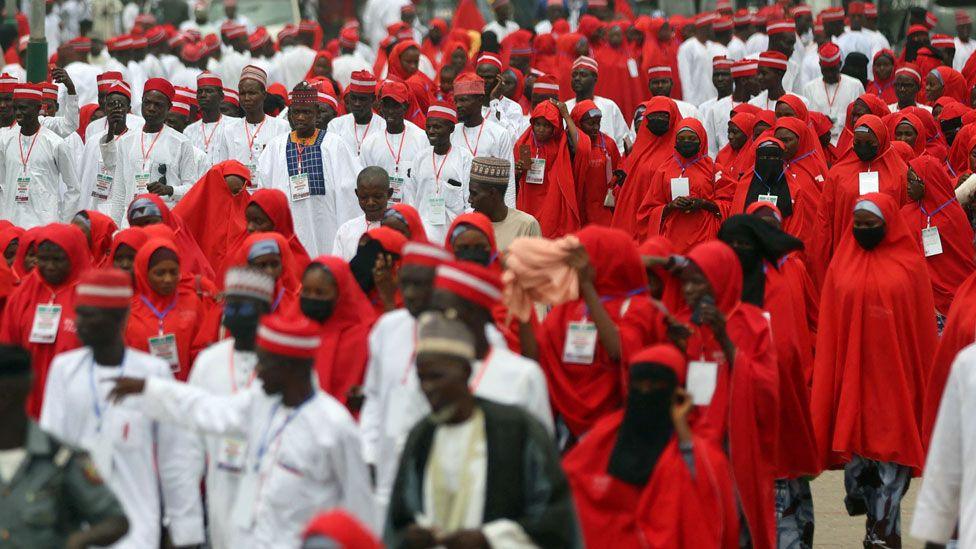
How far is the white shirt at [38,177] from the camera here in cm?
1591

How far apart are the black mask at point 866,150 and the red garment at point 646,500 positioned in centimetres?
688

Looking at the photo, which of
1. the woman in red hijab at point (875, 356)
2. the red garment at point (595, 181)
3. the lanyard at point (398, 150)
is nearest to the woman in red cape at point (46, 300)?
the woman in red hijab at point (875, 356)

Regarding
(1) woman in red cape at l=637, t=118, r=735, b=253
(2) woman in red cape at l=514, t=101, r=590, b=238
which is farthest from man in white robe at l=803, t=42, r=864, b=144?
(1) woman in red cape at l=637, t=118, r=735, b=253

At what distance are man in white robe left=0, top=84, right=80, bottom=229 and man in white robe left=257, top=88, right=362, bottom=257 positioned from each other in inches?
79.8

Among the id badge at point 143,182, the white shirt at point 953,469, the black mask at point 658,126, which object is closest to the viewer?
the white shirt at point 953,469

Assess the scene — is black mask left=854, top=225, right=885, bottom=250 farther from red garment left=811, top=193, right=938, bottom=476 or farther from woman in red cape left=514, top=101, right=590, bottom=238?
woman in red cape left=514, top=101, right=590, bottom=238

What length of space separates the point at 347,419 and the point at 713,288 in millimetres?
2464

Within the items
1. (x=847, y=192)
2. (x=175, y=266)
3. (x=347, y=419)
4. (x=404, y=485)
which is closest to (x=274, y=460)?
(x=347, y=419)

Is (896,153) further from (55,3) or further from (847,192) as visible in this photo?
(55,3)

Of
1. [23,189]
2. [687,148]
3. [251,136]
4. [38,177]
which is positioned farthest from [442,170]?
[23,189]

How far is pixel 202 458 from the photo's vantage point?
309 inches

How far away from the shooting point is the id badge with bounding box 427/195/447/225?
14.4m

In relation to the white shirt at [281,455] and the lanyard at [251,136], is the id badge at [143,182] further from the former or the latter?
the white shirt at [281,455]

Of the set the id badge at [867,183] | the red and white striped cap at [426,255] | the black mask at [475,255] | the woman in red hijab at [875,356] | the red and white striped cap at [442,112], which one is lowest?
the woman in red hijab at [875,356]
